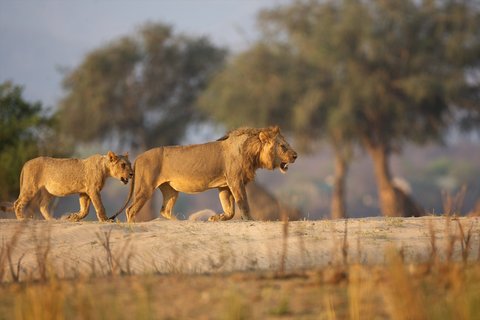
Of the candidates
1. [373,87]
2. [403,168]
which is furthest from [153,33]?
[403,168]

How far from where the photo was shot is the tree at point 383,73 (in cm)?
3519

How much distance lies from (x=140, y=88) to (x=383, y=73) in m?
12.9

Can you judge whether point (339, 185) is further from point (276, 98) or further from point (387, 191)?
point (276, 98)

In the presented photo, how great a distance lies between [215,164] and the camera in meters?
12.0

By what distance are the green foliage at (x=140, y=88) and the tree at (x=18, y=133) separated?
11186 millimetres

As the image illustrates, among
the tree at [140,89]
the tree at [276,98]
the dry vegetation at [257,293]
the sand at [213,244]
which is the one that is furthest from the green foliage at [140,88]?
the dry vegetation at [257,293]

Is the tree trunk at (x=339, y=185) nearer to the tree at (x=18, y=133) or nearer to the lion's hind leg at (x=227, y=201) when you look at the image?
the tree at (x=18, y=133)

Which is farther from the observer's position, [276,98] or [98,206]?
[276,98]

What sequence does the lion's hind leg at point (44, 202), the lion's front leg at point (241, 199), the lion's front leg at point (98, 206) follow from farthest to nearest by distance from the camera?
the lion's hind leg at point (44, 202) < the lion's front leg at point (98, 206) < the lion's front leg at point (241, 199)

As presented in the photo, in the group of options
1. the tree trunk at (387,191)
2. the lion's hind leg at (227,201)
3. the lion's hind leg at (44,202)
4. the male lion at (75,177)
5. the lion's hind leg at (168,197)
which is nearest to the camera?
the lion's hind leg at (227,201)

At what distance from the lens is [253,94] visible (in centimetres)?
3678

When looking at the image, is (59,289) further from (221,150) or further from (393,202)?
(393,202)

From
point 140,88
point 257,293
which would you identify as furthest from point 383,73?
point 257,293

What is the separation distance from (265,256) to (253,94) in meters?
28.3
